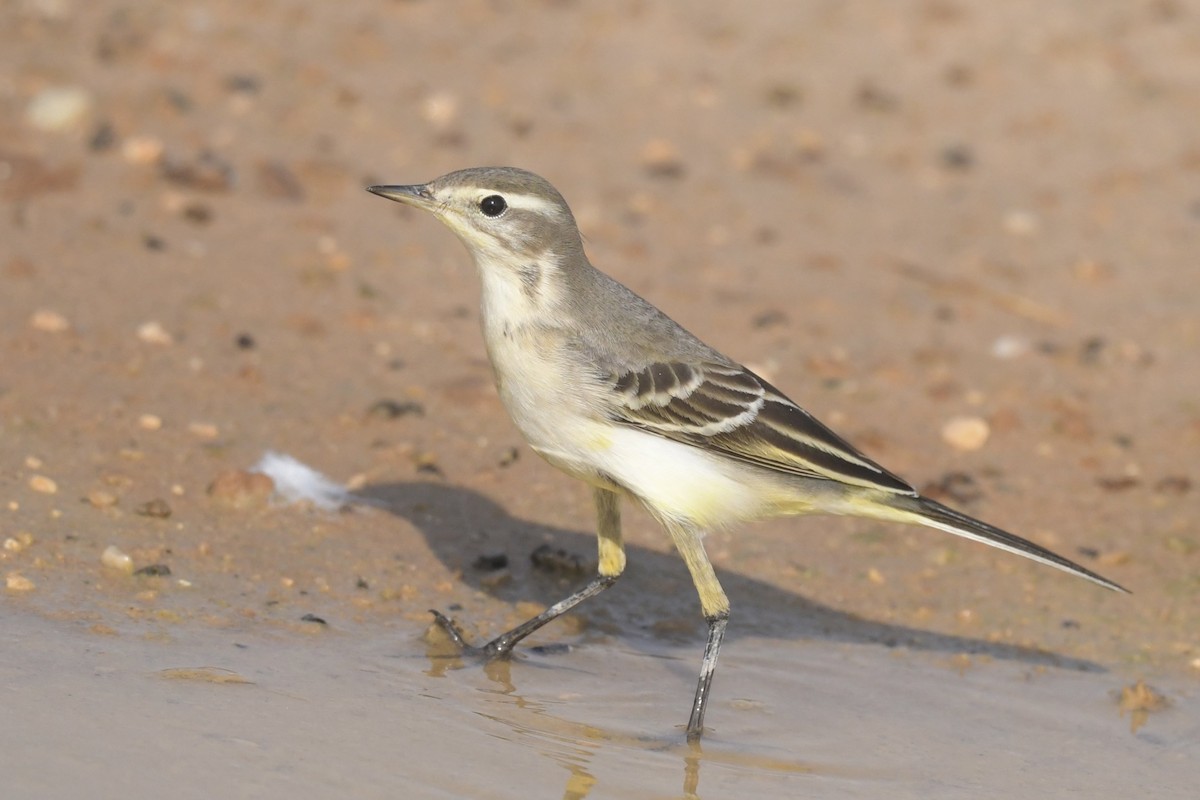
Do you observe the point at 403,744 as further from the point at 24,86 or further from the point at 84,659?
the point at 24,86

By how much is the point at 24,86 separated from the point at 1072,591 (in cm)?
858

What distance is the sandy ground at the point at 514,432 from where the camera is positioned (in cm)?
645

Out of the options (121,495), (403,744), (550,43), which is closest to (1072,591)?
(403,744)

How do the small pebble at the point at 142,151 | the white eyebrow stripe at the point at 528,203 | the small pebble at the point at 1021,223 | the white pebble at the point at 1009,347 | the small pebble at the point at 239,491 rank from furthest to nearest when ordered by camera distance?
the small pebble at the point at 1021,223 → the small pebble at the point at 142,151 → the white pebble at the point at 1009,347 → the small pebble at the point at 239,491 → the white eyebrow stripe at the point at 528,203

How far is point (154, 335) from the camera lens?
9.56 m

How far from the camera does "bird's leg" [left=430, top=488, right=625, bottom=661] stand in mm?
7152

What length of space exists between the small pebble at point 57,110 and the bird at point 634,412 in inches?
236

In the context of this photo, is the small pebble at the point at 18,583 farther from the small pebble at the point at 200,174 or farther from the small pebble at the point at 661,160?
the small pebble at the point at 661,160

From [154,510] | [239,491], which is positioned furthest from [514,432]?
[154,510]

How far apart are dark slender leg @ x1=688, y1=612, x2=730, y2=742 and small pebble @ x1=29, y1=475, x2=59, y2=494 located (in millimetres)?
3170

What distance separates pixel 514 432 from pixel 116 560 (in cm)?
283

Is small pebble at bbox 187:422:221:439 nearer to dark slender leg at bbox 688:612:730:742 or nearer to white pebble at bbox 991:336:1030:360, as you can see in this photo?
dark slender leg at bbox 688:612:730:742

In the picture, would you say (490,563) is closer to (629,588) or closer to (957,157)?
(629,588)

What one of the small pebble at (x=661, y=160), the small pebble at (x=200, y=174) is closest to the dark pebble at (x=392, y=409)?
the small pebble at (x=200, y=174)
